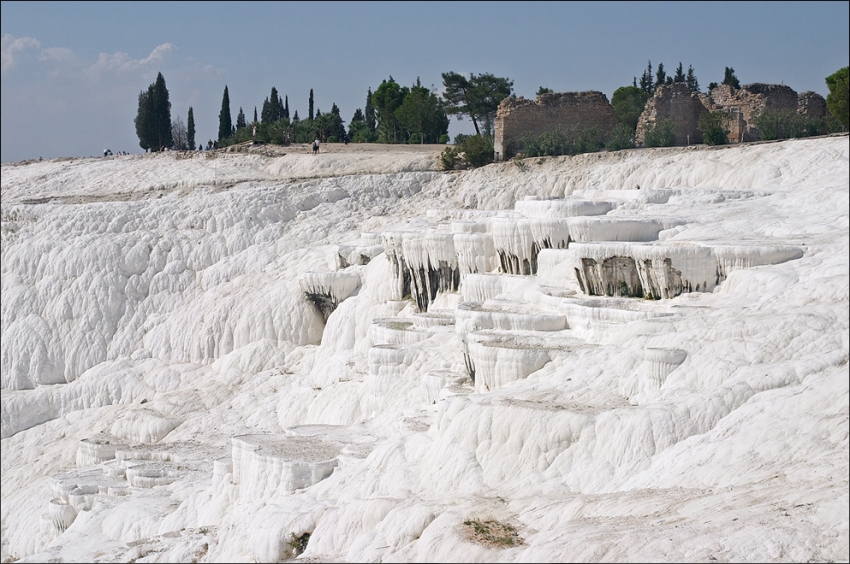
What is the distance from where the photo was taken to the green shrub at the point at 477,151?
29688 millimetres

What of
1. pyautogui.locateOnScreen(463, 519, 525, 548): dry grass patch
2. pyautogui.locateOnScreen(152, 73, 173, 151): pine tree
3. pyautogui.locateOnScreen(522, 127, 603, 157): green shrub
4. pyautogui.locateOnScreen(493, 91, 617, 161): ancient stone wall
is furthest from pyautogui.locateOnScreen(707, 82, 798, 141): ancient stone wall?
pyautogui.locateOnScreen(152, 73, 173, 151): pine tree

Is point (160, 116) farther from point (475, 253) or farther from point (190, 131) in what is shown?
point (475, 253)

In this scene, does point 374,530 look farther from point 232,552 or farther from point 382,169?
point 382,169

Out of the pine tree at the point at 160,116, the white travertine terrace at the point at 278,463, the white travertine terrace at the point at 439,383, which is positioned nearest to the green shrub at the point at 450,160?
the white travertine terrace at the point at 439,383

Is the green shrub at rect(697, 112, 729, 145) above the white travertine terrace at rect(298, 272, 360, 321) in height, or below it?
above

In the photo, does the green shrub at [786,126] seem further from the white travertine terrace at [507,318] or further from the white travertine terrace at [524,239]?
the white travertine terrace at [507,318]

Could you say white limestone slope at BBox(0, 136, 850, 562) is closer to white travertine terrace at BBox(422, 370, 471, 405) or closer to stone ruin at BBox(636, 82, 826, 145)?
white travertine terrace at BBox(422, 370, 471, 405)

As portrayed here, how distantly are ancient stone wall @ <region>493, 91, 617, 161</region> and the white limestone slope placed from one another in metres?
1.46

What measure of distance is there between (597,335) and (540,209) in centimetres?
636

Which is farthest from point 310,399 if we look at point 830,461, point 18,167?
point 18,167

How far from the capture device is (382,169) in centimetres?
3061

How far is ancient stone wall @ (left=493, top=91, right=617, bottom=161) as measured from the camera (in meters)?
29.7

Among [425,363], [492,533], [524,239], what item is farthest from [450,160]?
[492,533]

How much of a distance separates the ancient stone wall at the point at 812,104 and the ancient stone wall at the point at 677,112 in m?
2.41
